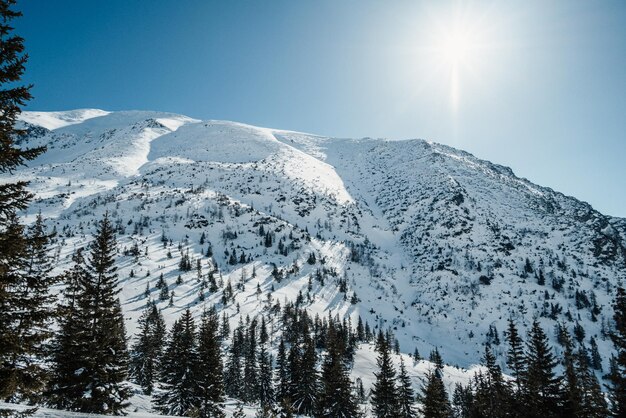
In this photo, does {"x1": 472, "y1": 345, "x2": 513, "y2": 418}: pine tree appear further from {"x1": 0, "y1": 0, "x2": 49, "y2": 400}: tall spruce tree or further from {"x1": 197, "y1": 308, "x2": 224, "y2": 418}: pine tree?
{"x1": 0, "y1": 0, "x2": 49, "y2": 400}: tall spruce tree

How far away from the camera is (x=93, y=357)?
Result: 914 inches

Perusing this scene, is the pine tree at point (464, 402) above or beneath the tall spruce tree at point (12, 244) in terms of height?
beneath

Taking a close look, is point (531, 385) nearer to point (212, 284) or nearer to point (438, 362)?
point (438, 362)

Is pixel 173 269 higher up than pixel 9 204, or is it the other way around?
pixel 173 269

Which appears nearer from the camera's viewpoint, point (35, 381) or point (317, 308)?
point (35, 381)

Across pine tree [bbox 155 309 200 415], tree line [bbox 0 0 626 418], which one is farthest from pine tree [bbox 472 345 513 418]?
pine tree [bbox 155 309 200 415]

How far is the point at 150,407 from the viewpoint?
47.0 m

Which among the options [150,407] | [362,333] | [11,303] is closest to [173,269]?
[362,333]

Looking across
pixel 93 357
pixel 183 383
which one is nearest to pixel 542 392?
pixel 183 383

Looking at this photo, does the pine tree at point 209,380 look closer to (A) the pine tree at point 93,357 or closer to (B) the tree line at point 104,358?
(B) the tree line at point 104,358

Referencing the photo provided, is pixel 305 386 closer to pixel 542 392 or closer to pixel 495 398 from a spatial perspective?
pixel 495 398

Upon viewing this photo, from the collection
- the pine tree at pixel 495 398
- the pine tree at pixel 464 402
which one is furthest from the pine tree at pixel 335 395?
the pine tree at pixel 464 402

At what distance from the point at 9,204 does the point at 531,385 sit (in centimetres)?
3877

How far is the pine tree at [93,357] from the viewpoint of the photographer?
75.9ft
